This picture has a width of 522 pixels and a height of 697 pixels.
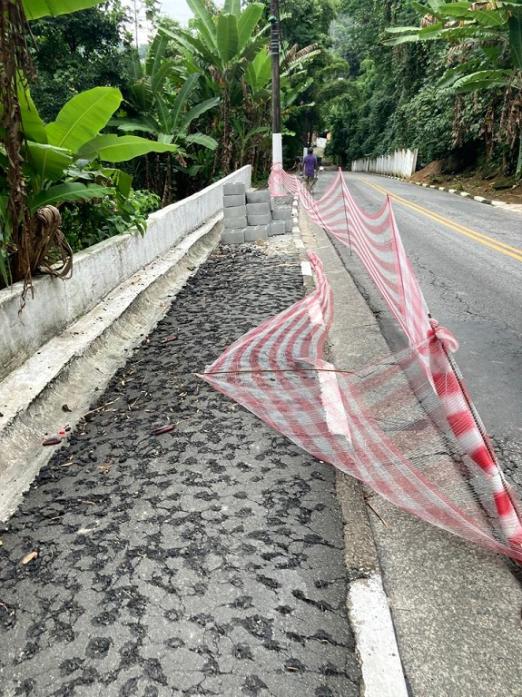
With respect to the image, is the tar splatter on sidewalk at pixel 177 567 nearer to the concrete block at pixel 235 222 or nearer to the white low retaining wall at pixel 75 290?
the white low retaining wall at pixel 75 290

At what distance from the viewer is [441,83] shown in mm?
19609

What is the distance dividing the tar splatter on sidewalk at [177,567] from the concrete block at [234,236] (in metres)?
7.19

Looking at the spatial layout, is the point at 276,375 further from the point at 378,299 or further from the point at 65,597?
the point at 378,299

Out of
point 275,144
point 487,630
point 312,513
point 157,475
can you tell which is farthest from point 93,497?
point 275,144

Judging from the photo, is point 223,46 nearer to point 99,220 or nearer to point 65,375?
point 99,220

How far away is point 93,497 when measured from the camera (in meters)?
2.90

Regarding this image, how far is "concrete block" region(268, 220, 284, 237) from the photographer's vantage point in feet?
→ 36.1

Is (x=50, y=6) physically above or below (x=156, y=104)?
above

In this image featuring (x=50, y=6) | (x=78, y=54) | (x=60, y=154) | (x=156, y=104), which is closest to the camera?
(x=50, y=6)

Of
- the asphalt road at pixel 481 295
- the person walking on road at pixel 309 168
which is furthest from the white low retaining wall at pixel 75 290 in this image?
the person walking on road at pixel 309 168

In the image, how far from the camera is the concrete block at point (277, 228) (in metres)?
11.0

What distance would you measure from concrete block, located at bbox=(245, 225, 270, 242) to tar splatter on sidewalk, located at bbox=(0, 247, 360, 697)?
729cm

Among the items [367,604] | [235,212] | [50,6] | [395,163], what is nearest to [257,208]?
[235,212]

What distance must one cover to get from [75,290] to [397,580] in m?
3.87
